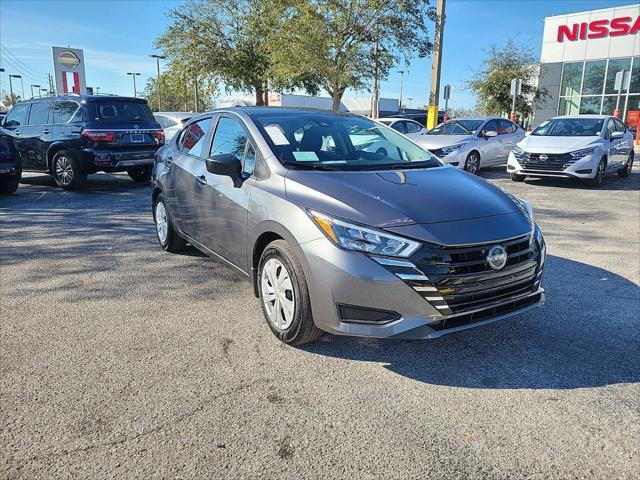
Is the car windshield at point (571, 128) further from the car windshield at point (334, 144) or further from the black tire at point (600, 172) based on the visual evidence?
the car windshield at point (334, 144)

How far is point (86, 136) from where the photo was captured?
376 inches

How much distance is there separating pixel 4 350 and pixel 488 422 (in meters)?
3.04

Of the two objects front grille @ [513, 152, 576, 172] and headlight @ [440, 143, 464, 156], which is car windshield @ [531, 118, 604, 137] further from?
headlight @ [440, 143, 464, 156]

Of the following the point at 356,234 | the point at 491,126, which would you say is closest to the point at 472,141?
the point at 491,126

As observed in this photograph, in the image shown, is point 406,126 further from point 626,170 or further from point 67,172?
point 67,172

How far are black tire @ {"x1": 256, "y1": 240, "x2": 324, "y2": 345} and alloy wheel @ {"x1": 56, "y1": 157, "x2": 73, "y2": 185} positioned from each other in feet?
26.6

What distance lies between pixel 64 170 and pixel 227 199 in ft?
25.0

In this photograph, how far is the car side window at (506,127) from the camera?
1381cm

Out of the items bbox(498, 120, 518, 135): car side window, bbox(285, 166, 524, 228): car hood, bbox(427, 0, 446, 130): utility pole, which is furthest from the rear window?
bbox(427, 0, 446, 130): utility pole

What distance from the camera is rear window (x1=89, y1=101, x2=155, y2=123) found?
9.64 m

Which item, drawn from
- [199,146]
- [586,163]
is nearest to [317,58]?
[586,163]

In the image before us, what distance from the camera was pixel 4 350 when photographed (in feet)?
10.9

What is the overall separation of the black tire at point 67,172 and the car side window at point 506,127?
Result: 408 inches

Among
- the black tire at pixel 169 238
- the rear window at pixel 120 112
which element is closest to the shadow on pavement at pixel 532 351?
the black tire at pixel 169 238
